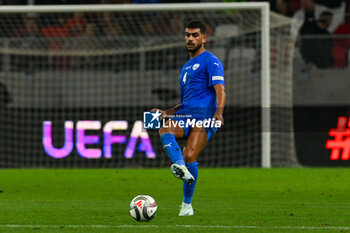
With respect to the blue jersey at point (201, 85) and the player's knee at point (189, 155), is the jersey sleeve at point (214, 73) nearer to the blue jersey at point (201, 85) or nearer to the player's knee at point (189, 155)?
the blue jersey at point (201, 85)

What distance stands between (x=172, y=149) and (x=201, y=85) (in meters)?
0.73

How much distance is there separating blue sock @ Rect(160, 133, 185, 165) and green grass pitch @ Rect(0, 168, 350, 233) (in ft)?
1.76

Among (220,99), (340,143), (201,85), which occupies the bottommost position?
(340,143)

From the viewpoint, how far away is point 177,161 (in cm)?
707

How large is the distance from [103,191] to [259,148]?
4.60m

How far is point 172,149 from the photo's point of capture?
7.20 meters

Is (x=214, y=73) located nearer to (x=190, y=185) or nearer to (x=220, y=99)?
(x=220, y=99)

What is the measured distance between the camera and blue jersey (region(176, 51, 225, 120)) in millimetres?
7480

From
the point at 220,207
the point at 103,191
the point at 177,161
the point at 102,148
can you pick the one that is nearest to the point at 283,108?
the point at 102,148

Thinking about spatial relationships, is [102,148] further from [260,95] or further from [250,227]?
[250,227]

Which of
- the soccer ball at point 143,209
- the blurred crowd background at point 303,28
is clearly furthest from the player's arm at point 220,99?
the blurred crowd background at point 303,28

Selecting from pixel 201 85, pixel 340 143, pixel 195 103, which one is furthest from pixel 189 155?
pixel 340 143

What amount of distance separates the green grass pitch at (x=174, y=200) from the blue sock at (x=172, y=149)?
0.54m

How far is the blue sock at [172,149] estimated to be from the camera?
7.10 metres
